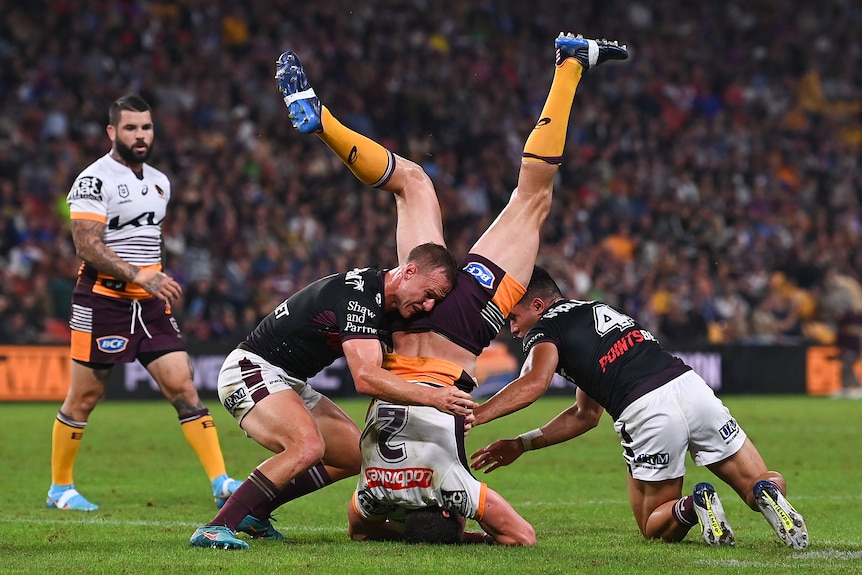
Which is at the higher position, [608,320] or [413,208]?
[413,208]

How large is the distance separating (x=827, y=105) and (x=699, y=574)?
2698cm

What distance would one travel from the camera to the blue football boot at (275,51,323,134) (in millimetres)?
8258

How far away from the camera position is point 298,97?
8.30 metres

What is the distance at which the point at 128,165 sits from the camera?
9.28 m

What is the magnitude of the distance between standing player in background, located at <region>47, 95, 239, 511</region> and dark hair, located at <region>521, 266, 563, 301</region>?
8.84 ft

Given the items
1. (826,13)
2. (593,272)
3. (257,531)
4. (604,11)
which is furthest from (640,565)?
(826,13)

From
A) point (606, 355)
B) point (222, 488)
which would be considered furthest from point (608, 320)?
point (222, 488)

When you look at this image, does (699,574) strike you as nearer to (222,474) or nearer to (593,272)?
(222,474)

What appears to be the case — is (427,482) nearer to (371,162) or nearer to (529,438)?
(529,438)

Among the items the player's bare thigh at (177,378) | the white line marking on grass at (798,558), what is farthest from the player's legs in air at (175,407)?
the white line marking on grass at (798,558)

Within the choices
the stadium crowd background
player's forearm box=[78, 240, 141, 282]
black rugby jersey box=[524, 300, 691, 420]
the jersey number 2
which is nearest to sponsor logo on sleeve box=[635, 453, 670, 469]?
black rugby jersey box=[524, 300, 691, 420]

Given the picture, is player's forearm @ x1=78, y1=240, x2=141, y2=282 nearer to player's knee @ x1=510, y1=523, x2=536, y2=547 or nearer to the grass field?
the grass field

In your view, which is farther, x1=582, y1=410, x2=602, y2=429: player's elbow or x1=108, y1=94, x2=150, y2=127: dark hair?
x1=108, y1=94, x2=150, y2=127: dark hair

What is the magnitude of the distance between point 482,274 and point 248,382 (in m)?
1.49
